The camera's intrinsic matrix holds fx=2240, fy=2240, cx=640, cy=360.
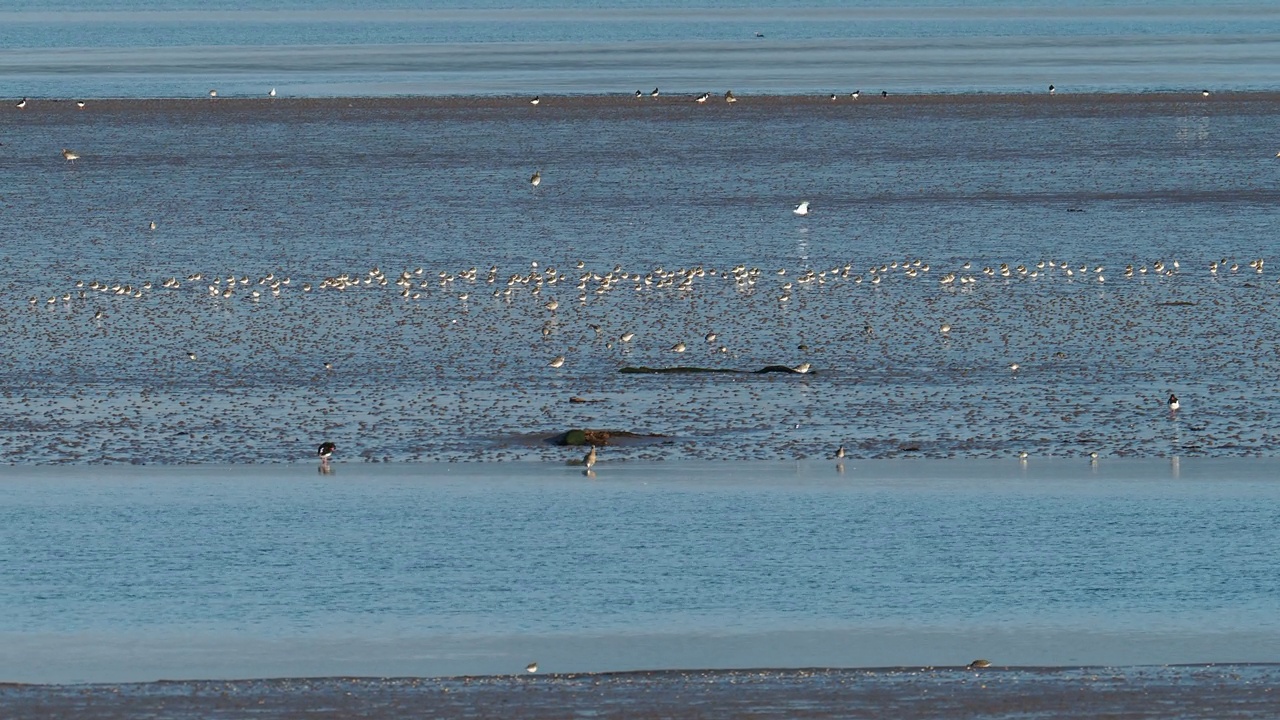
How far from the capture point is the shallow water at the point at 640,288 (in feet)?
55.8

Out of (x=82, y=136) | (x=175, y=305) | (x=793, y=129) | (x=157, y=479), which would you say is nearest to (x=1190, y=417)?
(x=157, y=479)

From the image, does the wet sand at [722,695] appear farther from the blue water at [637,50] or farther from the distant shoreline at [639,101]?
the blue water at [637,50]

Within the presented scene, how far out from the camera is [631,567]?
12711 mm

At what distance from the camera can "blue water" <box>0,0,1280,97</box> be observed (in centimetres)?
5188

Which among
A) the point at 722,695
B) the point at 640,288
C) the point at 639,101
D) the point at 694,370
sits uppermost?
the point at 639,101

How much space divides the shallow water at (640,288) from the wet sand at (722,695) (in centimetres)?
564

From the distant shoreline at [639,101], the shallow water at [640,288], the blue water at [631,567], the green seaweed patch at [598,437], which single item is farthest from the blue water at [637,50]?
the blue water at [631,567]

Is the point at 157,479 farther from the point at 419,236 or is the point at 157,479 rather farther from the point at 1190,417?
the point at 419,236

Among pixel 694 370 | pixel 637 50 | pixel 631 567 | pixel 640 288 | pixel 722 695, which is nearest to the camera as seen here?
pixel 722 695

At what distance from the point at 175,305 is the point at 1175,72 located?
37.3 m

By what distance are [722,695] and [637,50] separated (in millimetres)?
59457

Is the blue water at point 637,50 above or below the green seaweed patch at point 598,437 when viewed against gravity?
above

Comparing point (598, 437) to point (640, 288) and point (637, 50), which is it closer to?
point (640, 288)

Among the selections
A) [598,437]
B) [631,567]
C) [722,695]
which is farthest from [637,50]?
[722,695]
